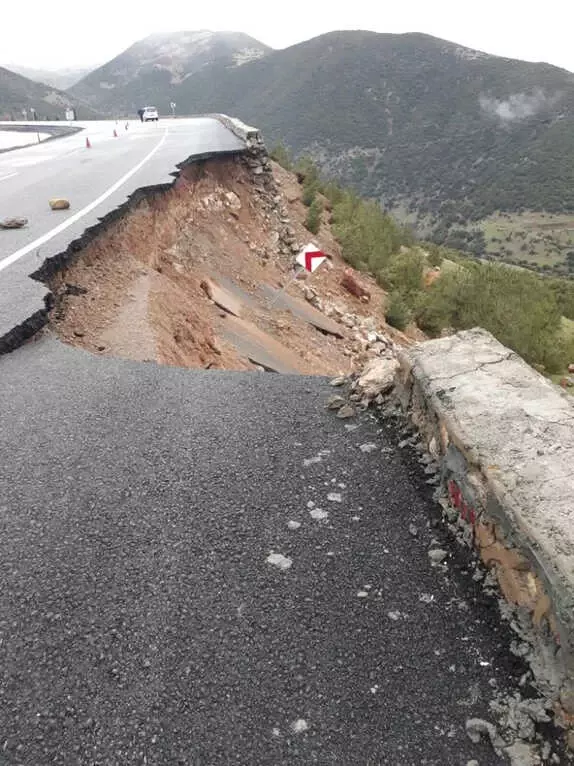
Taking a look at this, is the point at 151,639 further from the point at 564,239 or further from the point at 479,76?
the point at 479,76

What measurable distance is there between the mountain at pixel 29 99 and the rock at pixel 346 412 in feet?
250

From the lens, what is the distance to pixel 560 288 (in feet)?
180

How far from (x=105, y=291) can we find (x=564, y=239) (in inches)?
4145

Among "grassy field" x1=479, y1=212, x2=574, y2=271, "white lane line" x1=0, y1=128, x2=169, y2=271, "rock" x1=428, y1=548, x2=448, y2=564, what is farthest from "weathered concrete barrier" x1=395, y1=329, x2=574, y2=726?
Result: "grassy field" x1=479, y1=212, x2=574, y2=271

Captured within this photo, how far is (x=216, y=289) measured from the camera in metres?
9.85

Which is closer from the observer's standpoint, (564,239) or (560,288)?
(560,288)

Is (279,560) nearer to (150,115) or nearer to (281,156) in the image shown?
(281,156)

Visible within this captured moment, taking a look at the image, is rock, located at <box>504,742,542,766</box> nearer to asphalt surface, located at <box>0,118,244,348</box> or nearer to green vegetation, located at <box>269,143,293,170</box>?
asphalt surface, located at <box>0,118,244,348</box>

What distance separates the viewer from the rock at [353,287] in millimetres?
15164

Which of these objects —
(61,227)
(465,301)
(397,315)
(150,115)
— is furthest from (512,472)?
(150,115)

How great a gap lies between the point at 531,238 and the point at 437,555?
108301mm

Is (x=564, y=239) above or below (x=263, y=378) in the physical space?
below

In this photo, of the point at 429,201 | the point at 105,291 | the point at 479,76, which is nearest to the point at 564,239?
the point at 429,201

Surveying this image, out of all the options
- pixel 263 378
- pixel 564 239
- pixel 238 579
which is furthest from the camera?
pixel 564 239
